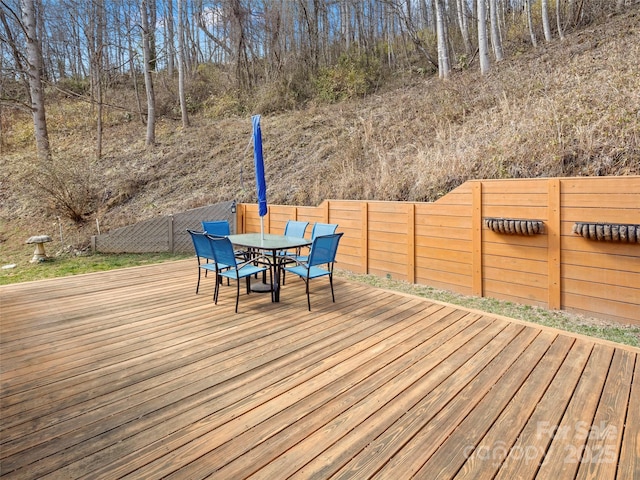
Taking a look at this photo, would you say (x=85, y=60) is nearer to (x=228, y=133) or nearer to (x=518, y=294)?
(x=228, y=133)

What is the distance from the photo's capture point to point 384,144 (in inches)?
288

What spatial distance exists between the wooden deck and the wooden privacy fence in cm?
91

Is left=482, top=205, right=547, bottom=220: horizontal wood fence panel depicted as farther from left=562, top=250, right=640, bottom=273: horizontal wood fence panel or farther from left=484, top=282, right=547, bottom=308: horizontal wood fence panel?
left=484, top=282, right=547, bottom=308: horizontal wood fence panel

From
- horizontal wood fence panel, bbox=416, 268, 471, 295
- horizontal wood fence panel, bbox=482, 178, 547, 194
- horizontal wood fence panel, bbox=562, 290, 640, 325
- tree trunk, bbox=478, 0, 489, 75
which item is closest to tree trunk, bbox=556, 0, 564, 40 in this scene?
tree trunk, bbox=478, 0, 489, 75

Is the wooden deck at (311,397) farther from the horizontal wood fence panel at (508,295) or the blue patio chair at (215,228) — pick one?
the blue patio chair at (215,228)

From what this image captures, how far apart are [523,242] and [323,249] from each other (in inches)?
85.4

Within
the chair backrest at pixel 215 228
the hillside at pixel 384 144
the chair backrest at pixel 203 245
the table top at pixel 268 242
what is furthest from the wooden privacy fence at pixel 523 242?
the chair backrest at pixel 203 245

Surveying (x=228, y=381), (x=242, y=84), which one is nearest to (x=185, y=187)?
(x=242, y=84)

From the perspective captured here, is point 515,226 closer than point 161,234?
Yes

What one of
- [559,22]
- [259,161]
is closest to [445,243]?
[259,161]

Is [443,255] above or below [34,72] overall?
below

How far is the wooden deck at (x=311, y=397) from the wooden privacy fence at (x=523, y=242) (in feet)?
2.98

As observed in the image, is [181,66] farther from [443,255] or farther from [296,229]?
[443,255]

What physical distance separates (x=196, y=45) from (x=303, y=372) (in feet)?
57.5
